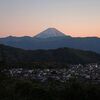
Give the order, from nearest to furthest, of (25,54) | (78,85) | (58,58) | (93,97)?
1. (93,97)
2. (78,85)
3. (58,58)
4. (25,54)

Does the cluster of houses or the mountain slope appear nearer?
the cluster of houses

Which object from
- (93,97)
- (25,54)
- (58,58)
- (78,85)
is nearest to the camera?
(93,97)

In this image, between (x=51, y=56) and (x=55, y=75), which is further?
(x=51, y=56)

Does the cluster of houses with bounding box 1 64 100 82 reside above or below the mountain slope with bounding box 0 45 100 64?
below

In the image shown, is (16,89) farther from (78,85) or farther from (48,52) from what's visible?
(48,52)

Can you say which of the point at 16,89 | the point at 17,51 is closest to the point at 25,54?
the point at 17,51

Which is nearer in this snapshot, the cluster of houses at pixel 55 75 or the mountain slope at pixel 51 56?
the cluster of houses at pixel 55 75

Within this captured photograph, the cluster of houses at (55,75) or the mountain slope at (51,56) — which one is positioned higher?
the mountain slope at (51,56)

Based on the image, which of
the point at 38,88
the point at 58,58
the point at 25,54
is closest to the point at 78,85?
the point at 38,88

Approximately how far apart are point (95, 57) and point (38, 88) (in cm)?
9790

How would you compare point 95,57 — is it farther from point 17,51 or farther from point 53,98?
point 53,98

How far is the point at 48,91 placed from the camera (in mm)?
24047

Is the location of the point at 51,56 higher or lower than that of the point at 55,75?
higher

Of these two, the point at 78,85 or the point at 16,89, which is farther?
the point at 16,89
